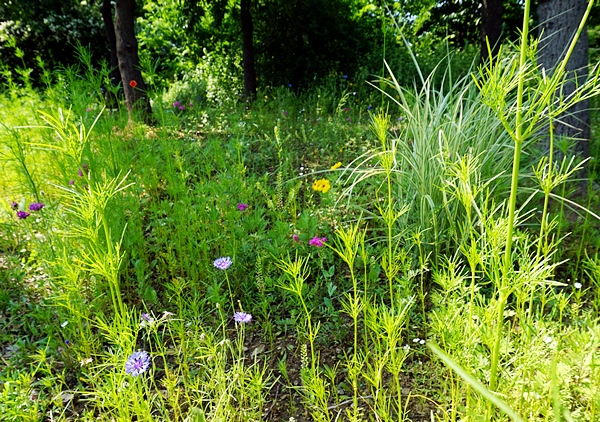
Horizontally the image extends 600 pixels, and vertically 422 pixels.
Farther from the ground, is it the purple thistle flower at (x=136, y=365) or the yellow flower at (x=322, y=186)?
the yellow flower at (x=322, y=186)

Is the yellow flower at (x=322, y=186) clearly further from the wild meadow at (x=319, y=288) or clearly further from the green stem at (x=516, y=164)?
the green stem at (x=516, y=164)

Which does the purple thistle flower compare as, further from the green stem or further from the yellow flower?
the yellow flower

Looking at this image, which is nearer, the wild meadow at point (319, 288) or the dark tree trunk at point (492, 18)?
the wild meadow at point (319, 288)

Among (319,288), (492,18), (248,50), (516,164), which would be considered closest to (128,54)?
Result: (248,50)

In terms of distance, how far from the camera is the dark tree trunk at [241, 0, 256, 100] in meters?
5.83

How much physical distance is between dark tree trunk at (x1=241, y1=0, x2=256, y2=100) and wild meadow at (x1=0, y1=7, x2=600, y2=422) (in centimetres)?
327

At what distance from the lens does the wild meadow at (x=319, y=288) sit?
1269mm

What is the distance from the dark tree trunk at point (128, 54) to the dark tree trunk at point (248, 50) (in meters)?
1.68

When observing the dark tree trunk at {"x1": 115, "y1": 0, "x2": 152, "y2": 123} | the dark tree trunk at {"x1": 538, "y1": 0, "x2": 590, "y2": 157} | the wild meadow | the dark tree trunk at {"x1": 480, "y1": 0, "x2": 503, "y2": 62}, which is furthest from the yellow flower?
the dark tree trunk at {"x1": 480, "y1": 0, "x2": 503, "y2": 62}

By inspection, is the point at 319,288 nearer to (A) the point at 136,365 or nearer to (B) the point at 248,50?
(A) the point at 136,365

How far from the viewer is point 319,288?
2.15 meters

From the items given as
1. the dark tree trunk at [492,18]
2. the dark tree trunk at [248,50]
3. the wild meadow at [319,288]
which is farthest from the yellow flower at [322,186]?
the dark tree trunk at [248,50]

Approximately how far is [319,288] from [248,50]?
498 centimetres

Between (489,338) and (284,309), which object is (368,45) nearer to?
(284,309)
